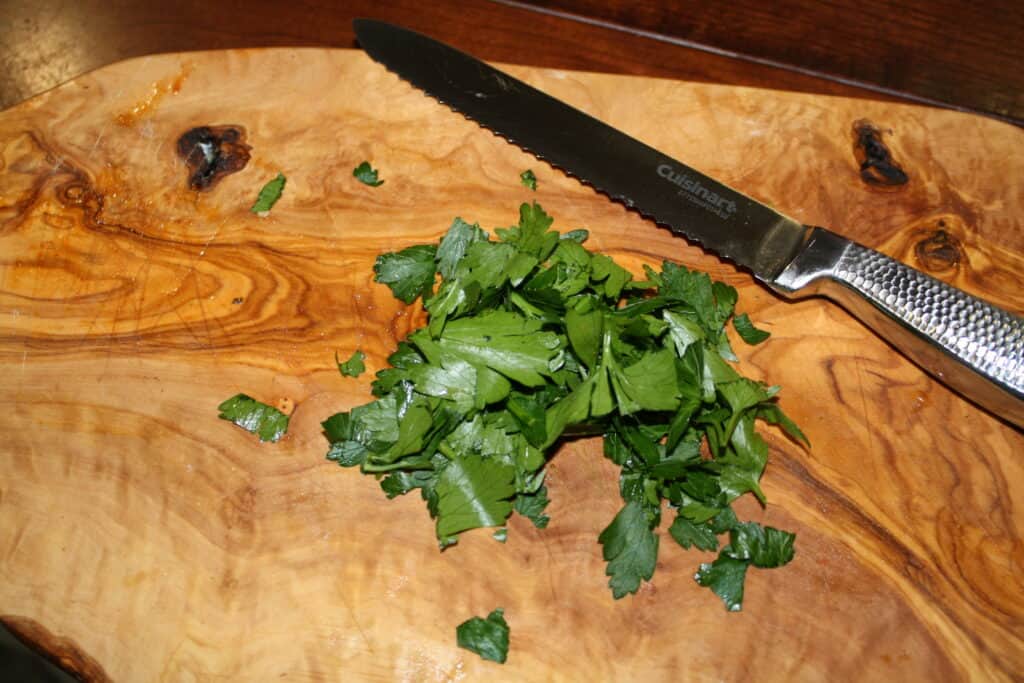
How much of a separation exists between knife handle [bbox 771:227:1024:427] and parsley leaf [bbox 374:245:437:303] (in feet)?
2.68

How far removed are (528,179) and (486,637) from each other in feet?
3.61

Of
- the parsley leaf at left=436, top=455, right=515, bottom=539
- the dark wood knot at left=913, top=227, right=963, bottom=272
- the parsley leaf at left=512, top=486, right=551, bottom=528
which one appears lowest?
the parsley leaf at left=512, top=486, right=551, bottom=528

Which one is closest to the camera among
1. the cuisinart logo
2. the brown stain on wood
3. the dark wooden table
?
the cuisinart logo

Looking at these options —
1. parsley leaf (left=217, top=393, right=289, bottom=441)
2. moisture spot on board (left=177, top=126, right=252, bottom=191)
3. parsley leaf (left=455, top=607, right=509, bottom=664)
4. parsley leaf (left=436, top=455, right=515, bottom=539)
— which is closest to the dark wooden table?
moisture spot on board (left=177, top=126, right=252, bottom=191)

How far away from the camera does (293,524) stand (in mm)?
1653

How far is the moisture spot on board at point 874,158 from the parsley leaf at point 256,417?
63.1 inches

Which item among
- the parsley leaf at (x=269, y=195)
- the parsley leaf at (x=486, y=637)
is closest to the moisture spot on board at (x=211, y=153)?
the parsley leaf at (x=269, y=195)

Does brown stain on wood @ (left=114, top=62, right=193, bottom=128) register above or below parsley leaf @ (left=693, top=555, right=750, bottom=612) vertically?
above

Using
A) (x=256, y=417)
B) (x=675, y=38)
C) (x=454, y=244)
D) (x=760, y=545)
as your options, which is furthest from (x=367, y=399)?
(x=675, y=38)

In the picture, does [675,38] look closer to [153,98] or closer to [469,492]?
[153,98]

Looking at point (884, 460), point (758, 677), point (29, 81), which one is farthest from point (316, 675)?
point (29, 81)

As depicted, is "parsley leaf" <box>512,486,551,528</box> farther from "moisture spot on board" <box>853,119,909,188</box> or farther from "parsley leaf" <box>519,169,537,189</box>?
"moisture spot on board" <box>853,119,909,188</box>

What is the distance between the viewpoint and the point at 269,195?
76.2 inches

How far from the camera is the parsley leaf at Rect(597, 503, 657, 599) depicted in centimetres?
157
